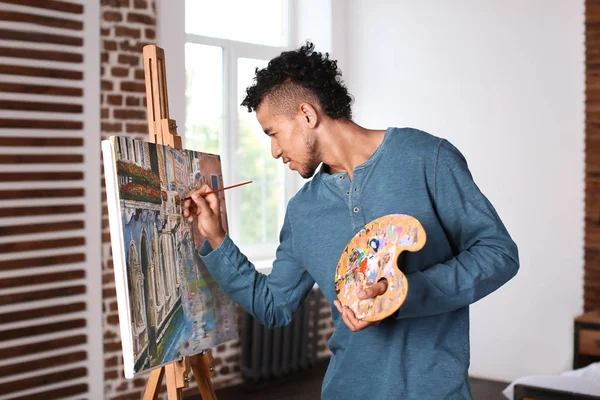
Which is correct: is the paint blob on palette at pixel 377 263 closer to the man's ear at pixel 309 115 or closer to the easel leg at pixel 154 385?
the man's ear at pixel 309 115

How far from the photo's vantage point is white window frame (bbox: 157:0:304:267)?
4551 mm

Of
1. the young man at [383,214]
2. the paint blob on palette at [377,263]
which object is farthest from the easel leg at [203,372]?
the paint blob on palette at [377,263]

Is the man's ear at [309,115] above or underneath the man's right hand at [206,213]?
above

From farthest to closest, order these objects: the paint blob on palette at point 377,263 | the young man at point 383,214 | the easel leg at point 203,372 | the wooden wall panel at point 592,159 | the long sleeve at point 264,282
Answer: the wooden wall panel at point 592,159 → the easel leg at point 203,372 → the long sleeve at point 264,282 → the young man at point 383,214 → the paint blob on palette at point 377,263

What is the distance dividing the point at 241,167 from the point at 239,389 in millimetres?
1546

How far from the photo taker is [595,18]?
4859 millimetres

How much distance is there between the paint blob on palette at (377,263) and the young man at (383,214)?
0.10ft

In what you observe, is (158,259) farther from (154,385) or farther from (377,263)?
(377,263)

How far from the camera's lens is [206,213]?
2.25 metres

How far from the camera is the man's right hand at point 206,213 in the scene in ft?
7.29

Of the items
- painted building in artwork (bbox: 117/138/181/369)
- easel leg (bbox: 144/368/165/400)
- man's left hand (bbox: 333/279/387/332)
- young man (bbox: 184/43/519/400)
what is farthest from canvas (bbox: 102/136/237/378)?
man's left hand (bbox: 333/279/387/332)

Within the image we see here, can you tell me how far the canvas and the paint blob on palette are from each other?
22.6 inches

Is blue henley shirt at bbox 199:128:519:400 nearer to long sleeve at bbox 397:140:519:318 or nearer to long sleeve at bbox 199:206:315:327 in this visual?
long sleeve at bbox 397:140:519:318

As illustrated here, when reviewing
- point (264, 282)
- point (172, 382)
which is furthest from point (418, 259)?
point (172, 382)
